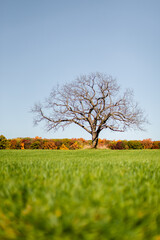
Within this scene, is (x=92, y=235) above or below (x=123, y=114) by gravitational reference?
below

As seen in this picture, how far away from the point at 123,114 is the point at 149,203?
21.6 meters

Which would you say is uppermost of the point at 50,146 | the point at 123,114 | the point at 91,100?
the point at 91,100

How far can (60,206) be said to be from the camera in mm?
1158

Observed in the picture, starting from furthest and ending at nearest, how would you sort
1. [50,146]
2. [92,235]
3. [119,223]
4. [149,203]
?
[50,146]
[149,203]
[119,223]
[92,235]

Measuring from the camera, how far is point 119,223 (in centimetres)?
103

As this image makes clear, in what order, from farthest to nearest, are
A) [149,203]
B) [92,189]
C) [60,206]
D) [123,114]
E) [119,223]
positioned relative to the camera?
[123,114] < [92,189] < [149,203] < [60,206] < [119,223]

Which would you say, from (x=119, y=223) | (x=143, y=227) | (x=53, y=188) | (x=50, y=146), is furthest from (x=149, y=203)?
(x=50, y=146)

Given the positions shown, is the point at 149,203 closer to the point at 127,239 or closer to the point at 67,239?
the point at 127,239

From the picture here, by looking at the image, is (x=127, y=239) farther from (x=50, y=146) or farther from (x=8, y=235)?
(x=50, y=146)

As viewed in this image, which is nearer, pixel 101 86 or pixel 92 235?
pixel 92 235

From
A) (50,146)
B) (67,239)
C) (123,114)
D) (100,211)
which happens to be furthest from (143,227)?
(123,114)

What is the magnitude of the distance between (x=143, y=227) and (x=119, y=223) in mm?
161

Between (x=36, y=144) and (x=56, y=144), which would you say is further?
(x=56, y=144)

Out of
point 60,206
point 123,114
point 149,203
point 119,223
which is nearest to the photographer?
point 119,223
